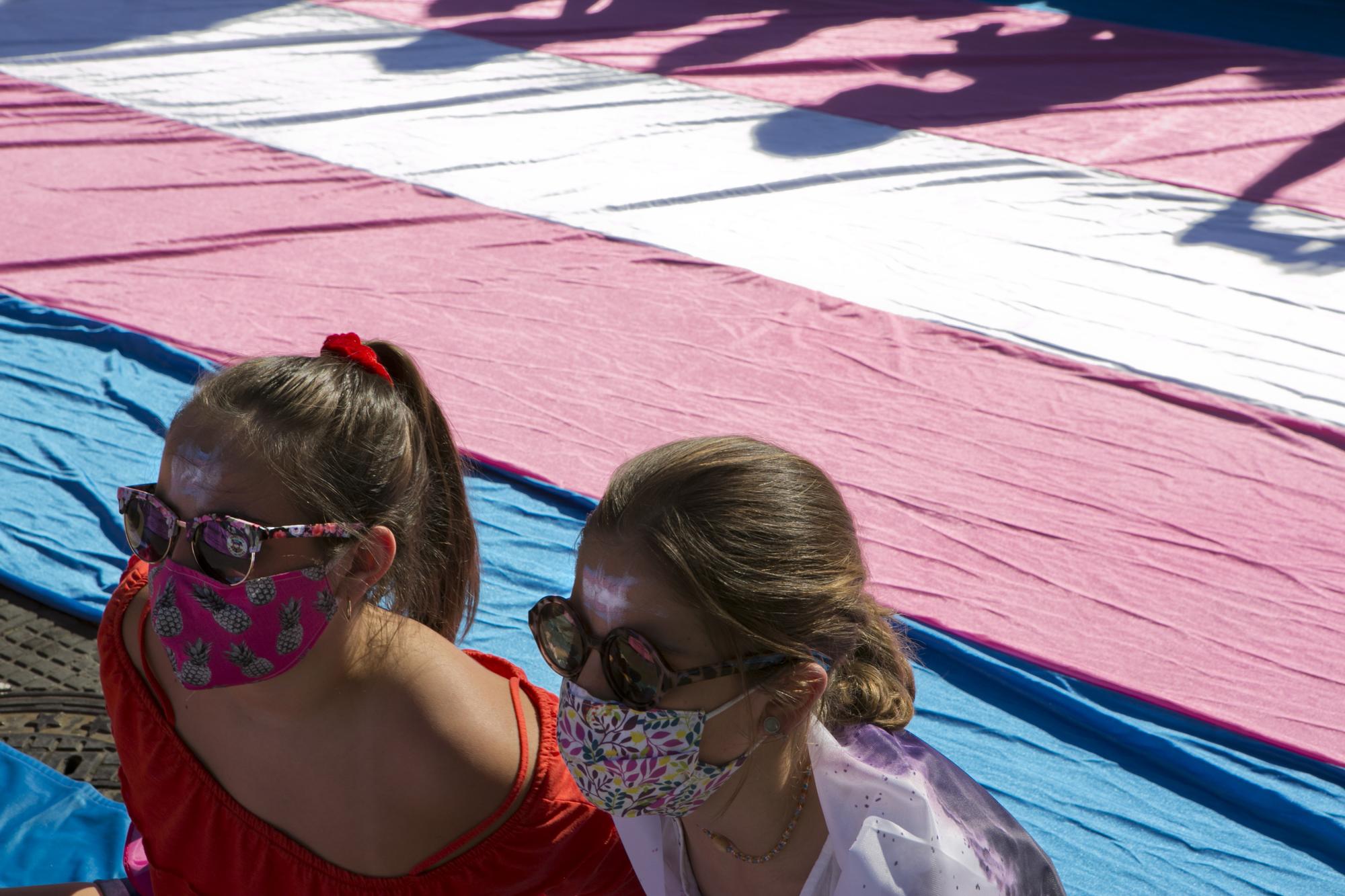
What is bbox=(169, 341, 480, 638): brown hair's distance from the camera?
5.44 ft

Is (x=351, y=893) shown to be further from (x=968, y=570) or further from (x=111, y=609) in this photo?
(x=968, y=570)

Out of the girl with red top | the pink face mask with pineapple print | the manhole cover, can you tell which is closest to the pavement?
the manhole cover

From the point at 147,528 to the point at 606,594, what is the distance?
67 cm

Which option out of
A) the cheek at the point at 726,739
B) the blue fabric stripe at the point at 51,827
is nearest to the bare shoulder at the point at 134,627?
the blue fabric stripe at the point at 51,827

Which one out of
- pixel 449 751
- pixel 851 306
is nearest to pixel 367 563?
pixel 449 751

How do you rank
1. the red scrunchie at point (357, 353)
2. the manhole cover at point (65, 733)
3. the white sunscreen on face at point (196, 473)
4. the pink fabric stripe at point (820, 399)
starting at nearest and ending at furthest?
the white sunscreen on face at point (196, 473) → the red scrunchie at point (357, 353) → the manhole cover at point (65, 733) → the pink fabric stripe at point (820, 399)

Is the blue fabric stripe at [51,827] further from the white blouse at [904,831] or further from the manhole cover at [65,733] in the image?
the white blouse at [904,831]

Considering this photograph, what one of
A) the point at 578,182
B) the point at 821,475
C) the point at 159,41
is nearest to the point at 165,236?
the point at 578,182

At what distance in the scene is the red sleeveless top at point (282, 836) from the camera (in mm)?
1665

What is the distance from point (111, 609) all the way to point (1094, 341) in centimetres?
346

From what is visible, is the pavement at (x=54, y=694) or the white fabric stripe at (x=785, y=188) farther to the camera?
the white fabric stripe at (x=785, y=188)

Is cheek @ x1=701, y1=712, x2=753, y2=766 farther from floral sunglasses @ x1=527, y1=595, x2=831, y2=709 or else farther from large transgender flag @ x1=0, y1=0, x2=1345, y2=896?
large transgender flag @ x1=0, y1=0, x2=1345, y2=896

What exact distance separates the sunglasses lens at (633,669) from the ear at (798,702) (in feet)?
0.47

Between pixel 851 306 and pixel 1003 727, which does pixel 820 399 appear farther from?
pixel 1003 727
